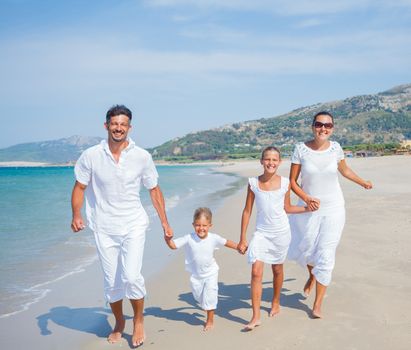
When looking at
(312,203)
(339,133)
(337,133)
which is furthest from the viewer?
(337,133)

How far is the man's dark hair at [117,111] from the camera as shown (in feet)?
13.4

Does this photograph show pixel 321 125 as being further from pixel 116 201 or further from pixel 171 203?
pixel 171 203

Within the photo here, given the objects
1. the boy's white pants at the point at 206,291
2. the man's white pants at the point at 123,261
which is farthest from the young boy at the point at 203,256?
the man's white pants at the point at 123,261

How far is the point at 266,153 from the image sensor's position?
4668 mm

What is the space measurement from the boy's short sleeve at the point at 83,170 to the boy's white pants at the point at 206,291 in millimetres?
1473

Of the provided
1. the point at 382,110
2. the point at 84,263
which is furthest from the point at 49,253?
the point at 382,110

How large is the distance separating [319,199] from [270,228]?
2.12 ft

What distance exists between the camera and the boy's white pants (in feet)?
14.7

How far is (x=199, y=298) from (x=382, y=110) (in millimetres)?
186090

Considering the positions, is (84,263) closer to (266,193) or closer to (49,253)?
(49,253)

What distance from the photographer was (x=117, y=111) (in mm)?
4094

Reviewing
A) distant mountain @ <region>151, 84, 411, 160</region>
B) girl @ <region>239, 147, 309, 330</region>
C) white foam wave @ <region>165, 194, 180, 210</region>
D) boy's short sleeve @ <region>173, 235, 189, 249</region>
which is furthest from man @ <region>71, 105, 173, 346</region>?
distant mountain @ <region>151, 84, 411, 160</region>

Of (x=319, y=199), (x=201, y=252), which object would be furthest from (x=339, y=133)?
(x=201, y=252)

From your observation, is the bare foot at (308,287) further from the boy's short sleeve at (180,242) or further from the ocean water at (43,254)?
the ocean water at (43,254)
